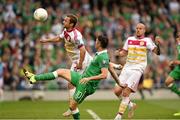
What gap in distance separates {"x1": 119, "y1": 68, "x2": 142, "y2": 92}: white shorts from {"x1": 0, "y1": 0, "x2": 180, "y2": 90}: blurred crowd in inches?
451

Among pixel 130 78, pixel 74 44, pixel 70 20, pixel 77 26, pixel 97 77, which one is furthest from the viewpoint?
pixel 77 26

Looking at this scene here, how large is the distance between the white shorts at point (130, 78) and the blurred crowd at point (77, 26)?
11443 millimetres

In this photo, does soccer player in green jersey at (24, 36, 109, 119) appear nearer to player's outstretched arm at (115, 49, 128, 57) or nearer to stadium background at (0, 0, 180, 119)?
player's outstretched arm at (115, 49, 128, 57)

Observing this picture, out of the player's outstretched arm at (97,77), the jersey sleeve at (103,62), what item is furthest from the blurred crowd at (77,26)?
the player's outstretched arm at (97,77)

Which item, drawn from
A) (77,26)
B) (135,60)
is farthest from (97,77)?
(77,26)

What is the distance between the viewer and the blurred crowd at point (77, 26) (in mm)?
27422

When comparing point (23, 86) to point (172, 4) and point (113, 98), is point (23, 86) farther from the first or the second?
point (172, 4)

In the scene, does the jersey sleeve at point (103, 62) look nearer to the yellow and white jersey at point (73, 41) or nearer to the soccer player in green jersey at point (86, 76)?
the soccer player in green jersey at point (86, 76)

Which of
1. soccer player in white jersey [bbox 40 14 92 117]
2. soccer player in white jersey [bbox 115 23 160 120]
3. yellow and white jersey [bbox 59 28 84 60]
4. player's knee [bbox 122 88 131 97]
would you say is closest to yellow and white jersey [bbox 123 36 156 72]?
soccer player in white jersey [bbox 115 23 160 120]

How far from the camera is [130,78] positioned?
1561 centimetres

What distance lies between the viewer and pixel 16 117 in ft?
55.5

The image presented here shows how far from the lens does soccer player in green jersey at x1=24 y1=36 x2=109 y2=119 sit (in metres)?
13.4

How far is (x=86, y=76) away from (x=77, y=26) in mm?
14719

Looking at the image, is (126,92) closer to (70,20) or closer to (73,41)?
(73,41)
